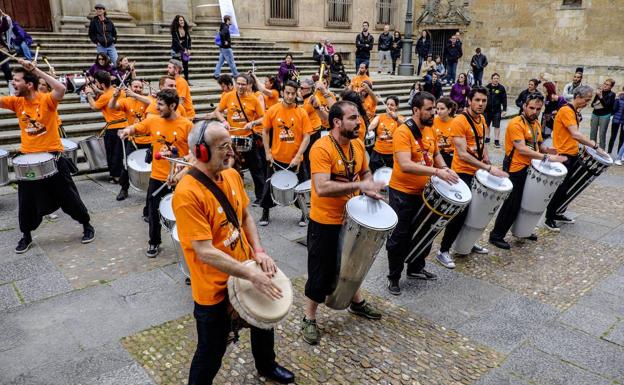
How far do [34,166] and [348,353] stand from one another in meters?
4.23

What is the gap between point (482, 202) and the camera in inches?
218

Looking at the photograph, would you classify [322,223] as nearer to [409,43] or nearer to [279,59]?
[279,59]

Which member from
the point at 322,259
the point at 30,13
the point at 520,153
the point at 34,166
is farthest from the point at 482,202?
the point at 30,13

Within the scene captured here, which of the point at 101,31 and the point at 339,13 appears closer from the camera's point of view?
the point at 101,31

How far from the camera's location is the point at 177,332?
4.25 meters

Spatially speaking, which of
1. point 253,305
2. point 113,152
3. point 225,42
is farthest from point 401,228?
point 225,42

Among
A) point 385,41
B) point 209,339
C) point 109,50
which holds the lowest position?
point 209,339

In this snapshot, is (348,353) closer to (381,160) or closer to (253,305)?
(253,305)

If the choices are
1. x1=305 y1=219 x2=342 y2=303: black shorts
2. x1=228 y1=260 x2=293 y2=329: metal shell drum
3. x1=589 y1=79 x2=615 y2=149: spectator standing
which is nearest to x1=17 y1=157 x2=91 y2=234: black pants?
x1=305 y1=219 x2=342 y2=303: black shorts

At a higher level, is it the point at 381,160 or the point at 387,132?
the point at 387,132

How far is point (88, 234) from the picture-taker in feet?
20.4

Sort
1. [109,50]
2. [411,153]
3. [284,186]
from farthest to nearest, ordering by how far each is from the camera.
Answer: [109,50], [284,186], [411,153]

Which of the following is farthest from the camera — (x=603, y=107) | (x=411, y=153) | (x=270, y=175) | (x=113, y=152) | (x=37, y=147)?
(x=603, y=107)

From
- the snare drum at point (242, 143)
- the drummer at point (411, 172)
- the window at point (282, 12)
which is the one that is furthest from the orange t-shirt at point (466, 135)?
the window at point (282, 12)
